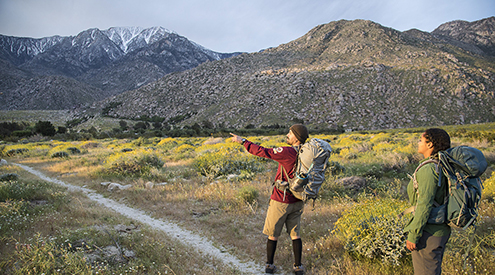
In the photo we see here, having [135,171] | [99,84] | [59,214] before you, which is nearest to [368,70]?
[135,171]

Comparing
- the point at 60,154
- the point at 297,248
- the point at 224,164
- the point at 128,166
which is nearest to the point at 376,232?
the point at 297,248

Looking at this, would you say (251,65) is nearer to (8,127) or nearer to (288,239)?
(8,127)

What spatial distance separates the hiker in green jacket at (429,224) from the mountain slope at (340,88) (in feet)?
174

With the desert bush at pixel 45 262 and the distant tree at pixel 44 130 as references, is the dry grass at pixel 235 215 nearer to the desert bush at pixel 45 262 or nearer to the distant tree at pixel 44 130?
the desert bush at pixel 45 262

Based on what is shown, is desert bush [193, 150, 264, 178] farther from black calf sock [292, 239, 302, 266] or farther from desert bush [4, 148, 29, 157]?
desert bush [4, 148, 29, 157]

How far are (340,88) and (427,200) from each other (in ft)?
214

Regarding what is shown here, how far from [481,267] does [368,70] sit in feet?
230

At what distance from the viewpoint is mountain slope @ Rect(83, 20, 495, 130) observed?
53219 mm

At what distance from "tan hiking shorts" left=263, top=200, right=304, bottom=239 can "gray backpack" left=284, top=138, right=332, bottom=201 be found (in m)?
0.38

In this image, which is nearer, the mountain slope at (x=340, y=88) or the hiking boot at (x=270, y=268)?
the hiking boot at (x=270, y=268)

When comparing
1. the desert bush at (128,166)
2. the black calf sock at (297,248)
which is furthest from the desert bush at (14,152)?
the black calf sock at (297,248)

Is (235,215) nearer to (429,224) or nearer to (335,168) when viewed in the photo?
(429,224)

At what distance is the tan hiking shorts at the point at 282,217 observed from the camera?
3576 millimetres

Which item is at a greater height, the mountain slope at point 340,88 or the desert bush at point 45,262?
the mountain slope at point 340,88
